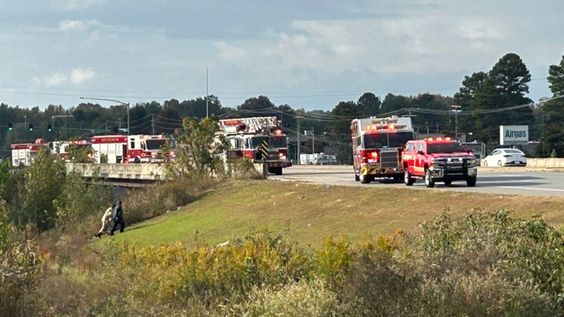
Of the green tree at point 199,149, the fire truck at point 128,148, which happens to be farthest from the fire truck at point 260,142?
the fire truck at point 128,148

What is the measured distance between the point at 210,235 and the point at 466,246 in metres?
23.5

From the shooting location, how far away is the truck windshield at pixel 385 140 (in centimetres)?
3756

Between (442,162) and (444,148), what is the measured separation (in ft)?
5.06

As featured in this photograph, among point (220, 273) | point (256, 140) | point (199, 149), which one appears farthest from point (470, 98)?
point (220, 273)

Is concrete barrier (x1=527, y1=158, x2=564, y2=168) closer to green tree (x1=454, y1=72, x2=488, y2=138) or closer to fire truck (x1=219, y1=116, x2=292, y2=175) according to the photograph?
fire truck (x1=219, y1=116, x2=292, y2=175)

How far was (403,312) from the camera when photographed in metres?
8.19

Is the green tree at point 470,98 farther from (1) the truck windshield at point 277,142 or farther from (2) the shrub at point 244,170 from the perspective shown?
(2) the shrub at point 244,170

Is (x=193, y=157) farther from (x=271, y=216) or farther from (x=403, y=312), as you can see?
(x=403, y=312)

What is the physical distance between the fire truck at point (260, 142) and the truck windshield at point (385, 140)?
15.6 metres

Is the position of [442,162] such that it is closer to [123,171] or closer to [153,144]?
[123,171]

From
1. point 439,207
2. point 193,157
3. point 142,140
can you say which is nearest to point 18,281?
point 439,207

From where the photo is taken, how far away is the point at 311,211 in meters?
30.6

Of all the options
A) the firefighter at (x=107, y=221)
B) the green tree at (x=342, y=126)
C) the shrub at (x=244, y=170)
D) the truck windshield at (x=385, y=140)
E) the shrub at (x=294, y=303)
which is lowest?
the firefighter at (x=107, y=221)

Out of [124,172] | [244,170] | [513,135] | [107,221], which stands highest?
[513,135]
